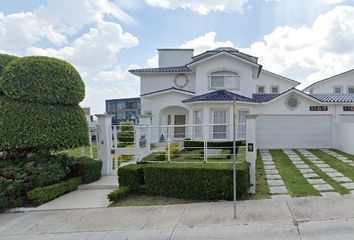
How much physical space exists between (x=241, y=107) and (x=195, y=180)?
12.2 metres

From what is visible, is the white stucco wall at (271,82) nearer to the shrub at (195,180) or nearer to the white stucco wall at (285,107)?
the white stucco wall at (285,107)

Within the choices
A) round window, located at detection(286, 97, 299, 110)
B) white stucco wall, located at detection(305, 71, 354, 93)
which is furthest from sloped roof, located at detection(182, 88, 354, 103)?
white stucco wall, located at detection(305, 71, 354, 93)

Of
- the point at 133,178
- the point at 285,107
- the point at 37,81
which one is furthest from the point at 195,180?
the point at 285,107

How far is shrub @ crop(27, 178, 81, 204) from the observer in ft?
27.0

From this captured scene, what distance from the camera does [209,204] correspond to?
753 centimetres

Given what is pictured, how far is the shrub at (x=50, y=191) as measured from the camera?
823cm

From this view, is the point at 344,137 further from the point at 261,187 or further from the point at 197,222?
the point at 197,222

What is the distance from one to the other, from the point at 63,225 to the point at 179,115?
55.5ft

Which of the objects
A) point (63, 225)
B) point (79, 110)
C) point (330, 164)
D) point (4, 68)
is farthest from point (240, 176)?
point (4, 68)

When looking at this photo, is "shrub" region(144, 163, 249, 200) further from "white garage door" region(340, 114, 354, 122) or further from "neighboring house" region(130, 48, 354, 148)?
"white garage door" region(340, 114, 354, 122)

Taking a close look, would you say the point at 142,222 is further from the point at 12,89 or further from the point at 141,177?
the point at 12,89

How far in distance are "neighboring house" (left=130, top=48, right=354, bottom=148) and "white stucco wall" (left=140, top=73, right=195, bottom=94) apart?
37cm

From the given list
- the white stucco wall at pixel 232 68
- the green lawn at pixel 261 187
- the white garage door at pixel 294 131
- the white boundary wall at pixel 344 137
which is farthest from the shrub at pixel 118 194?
the white stucco wall at pixel 232 68

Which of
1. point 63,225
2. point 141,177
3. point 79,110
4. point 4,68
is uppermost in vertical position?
point 4,68
